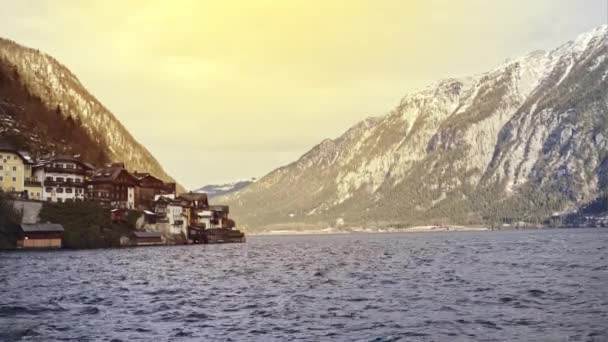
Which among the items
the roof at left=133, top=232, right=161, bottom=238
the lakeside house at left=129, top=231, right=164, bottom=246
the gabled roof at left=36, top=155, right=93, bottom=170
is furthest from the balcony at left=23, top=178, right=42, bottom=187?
the roof at left=133, top=232, right=161, bottom=238

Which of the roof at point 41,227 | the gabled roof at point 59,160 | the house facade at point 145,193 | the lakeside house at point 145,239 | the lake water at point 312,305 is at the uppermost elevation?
the gabled roof at point 59,160

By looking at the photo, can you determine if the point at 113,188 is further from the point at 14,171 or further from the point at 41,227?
the point at 41,227

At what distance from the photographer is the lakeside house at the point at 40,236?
134500mm

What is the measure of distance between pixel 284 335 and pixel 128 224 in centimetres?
13956

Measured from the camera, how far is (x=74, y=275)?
2844 inches

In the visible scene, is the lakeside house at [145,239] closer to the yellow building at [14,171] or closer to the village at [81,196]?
the village at [81,196]

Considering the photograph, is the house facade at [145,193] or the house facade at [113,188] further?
the house facade at [145,193]

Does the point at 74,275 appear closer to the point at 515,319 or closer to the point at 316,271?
the point at 316,271

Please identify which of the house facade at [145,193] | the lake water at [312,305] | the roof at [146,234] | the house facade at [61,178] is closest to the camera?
the lake water at [312,305]

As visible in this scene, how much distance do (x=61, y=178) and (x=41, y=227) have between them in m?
30.6

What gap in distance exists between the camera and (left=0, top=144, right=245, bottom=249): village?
140 metres

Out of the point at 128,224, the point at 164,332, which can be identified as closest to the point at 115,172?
the point at 128,224

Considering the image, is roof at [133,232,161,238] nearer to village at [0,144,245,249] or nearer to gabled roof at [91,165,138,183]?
village at [0,144,245,249]

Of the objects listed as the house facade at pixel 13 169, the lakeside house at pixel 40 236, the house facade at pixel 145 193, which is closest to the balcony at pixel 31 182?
the house facade at pixel 13 169
